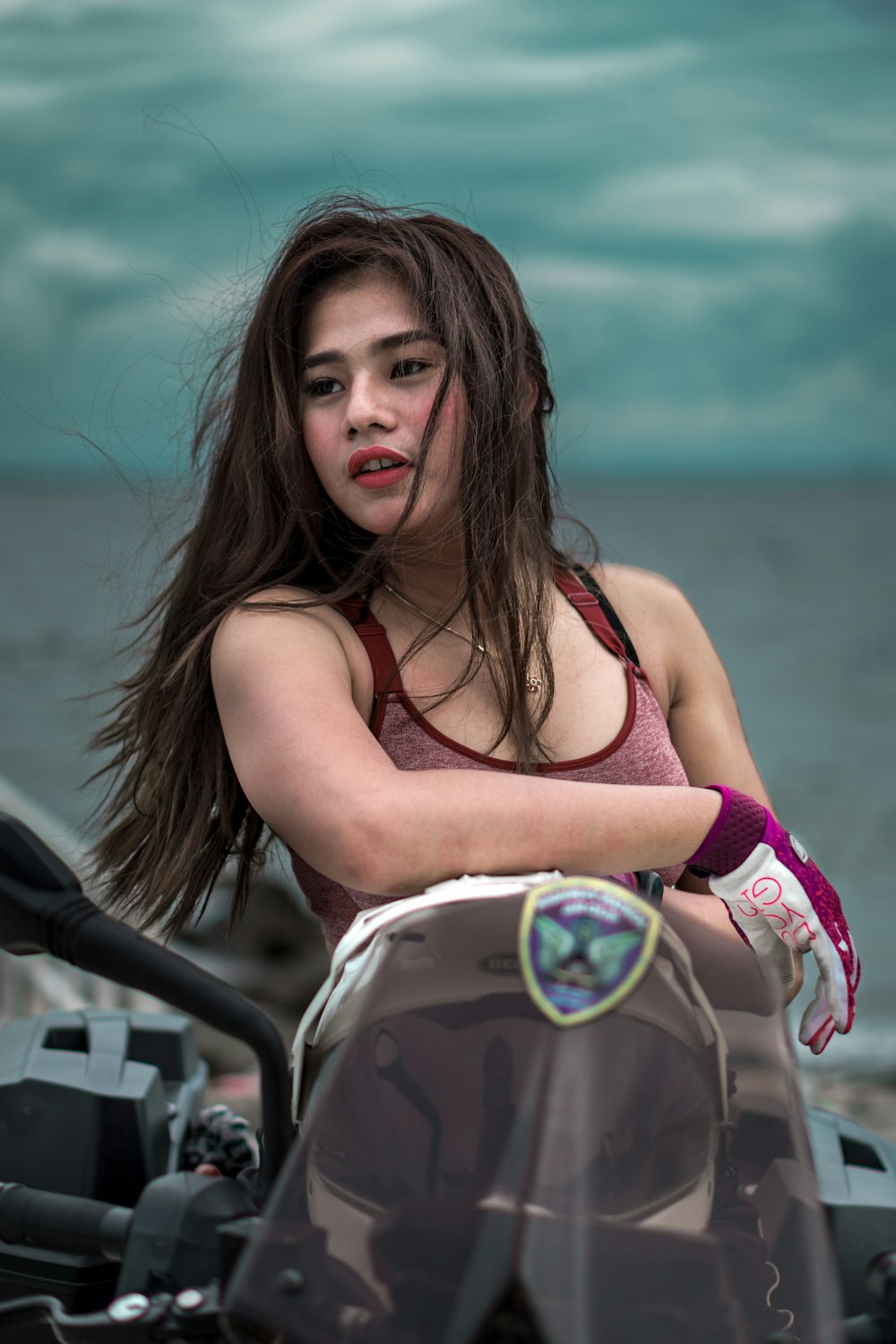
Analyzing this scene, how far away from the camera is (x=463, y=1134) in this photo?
1081 millimetres

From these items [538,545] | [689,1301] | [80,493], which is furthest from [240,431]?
[80,493]

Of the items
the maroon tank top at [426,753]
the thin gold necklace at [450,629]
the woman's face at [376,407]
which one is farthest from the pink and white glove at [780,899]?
the woman's face at [376,407]

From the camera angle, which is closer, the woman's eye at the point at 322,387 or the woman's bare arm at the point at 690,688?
the woman's eye at the point at 322,387

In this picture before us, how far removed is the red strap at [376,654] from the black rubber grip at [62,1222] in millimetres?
770

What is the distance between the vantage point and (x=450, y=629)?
7.06ft

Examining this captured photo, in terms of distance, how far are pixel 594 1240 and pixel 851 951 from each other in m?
0.75

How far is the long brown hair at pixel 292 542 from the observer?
1973 mm

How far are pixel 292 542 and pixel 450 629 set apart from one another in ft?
0.94

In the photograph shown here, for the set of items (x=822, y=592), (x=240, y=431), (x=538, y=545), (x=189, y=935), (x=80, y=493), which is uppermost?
(x=80, y=493)

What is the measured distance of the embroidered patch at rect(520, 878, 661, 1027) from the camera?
3.57 feet

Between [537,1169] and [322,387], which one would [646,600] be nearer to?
[322,387]

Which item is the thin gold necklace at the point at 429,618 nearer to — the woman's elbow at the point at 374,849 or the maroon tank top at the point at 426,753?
the maroon tank top at the point at 426,753

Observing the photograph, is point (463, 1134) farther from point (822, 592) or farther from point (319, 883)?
point (822, 592)

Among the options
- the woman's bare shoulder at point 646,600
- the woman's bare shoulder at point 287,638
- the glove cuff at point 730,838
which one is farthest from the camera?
the woman's bare shoulder at point 646,600
